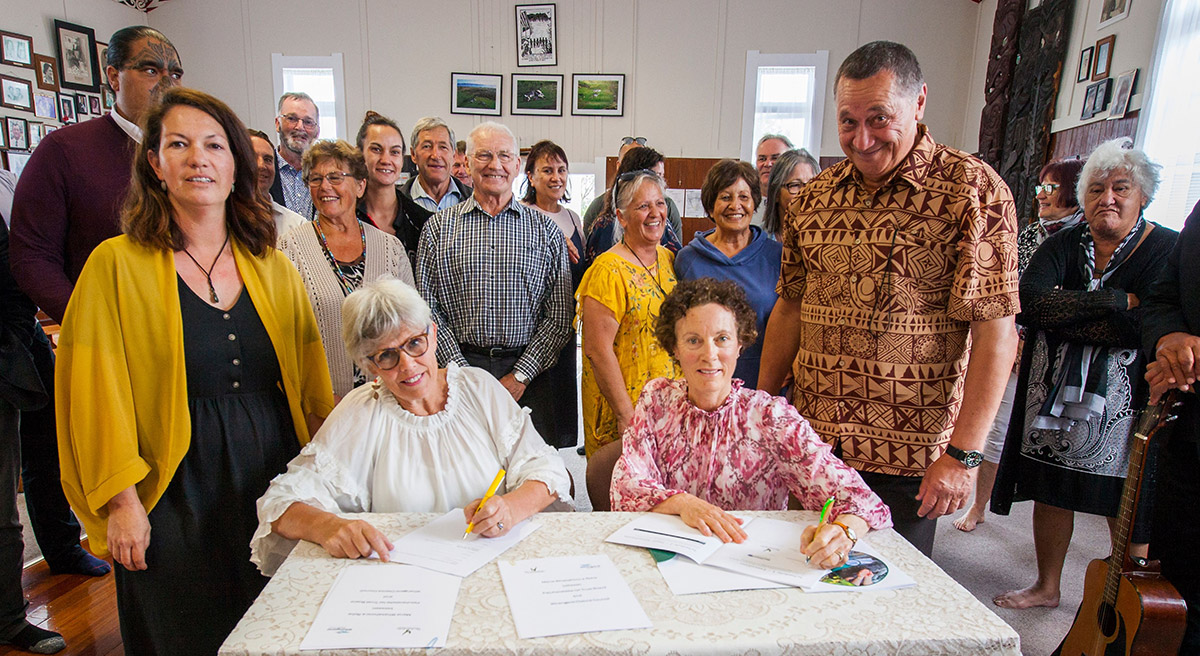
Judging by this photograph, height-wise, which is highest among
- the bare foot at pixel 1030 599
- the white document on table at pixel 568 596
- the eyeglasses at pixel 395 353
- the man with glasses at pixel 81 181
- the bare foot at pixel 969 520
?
the man with glasses at pixel 81 181

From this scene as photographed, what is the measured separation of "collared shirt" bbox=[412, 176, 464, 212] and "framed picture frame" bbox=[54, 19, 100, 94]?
6.19 m

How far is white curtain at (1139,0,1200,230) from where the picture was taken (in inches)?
142

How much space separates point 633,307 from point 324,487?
1218 mm

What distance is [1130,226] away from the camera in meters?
2.20

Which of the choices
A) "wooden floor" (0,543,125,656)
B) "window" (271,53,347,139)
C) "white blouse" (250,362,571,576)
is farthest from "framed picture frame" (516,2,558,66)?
"white blouse" (250,362,571,576)

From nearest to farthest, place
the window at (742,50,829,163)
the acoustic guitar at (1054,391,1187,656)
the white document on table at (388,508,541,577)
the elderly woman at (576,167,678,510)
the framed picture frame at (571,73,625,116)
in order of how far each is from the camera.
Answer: the white document on table at (388,508,541,577) → the acoustic guitar at (1054,391,1187,656) → the elderly woman at (576,167,678,510) → the window at (742,50,829,163) → the framed picture frame at (571,73,625,116)

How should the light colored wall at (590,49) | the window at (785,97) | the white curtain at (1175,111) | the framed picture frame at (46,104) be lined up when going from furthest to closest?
the window at (785,97) → the light colored wall at (590,49) → the framed picture frame at (46,104) → the white curtain at (1175,111)

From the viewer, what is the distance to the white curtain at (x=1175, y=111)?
3.60 m

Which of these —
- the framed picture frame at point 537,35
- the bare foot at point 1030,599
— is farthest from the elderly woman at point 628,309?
the framed picture frame at point 537,35

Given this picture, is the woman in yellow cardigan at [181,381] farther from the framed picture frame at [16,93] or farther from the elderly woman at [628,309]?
the framed picture frame at [16,93]

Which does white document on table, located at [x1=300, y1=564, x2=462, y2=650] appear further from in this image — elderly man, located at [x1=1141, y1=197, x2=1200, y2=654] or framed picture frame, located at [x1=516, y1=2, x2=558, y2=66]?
framed picture frame, located at [x1=516, y1=2, x2=558, y2=66]

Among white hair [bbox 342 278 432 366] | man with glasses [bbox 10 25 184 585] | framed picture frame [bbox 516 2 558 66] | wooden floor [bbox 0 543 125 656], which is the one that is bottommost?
wooden floor [bbox 0 543 125 656]

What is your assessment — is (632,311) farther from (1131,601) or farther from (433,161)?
(1131,601)

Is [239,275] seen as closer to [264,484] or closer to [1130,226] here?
[264,484]
